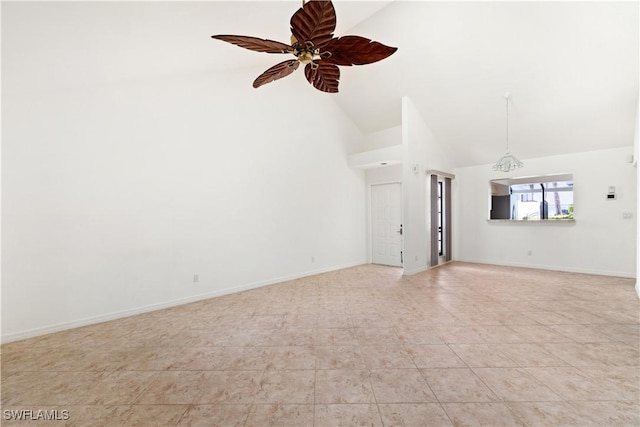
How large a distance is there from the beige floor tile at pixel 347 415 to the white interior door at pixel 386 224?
16.4ft

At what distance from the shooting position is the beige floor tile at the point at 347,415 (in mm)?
1765

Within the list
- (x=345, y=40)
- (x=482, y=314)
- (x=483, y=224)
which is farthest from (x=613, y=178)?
(x=345, y=40)

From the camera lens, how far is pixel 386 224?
692 cm

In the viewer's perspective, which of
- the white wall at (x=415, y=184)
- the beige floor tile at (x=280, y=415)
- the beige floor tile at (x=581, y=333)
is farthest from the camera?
the white wall at (x=415, y=184)

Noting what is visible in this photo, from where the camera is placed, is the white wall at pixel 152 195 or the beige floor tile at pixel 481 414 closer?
the beige floor tile at pixel 481 414

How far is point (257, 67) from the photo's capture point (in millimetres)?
4824

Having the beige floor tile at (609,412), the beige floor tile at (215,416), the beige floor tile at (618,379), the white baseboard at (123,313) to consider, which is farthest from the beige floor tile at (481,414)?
the white baseboard at (123,313)

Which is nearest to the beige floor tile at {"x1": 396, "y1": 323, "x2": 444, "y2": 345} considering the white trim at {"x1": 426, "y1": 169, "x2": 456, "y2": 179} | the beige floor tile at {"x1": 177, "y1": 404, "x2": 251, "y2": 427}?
the beige floor tile at {"x1": 177, "y1": 404, "x2": 251, "y2": 427}

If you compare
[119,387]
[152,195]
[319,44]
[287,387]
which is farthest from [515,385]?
[152,195]

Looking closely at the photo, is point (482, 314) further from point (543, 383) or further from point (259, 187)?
point (259, 187)

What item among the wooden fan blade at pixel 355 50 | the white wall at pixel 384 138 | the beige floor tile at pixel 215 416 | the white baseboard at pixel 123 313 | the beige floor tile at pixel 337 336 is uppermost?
the white wall at pixel 384 138

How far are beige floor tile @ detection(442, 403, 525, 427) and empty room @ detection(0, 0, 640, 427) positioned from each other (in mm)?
16

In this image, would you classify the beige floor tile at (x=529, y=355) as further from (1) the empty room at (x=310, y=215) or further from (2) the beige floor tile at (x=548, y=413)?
(2) the beige floor tile at (x=548, y=413)

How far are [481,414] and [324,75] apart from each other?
9.39 ft
